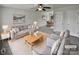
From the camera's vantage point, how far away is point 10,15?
2.28m

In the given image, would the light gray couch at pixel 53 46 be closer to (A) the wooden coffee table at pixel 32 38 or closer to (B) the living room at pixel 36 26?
(B) the living room at pixel 36 26

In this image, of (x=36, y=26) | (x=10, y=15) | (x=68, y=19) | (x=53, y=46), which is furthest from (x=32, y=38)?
(x=68, y=19)

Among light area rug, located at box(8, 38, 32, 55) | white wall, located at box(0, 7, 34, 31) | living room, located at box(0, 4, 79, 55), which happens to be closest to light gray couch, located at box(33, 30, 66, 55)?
living room, located at box(0, 4, 79, 55)

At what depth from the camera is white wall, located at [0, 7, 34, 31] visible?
2268 millimetres

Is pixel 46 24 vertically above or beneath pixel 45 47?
above

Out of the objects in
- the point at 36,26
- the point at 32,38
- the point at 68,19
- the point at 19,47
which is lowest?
the point at 19,47

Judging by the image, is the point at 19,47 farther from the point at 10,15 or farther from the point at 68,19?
the point at 68,19

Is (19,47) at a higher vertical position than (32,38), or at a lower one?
lower

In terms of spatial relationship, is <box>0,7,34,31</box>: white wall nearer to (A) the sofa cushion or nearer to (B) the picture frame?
(B) the picture frame

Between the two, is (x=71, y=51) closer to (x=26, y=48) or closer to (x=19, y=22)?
(x=26, y=48)

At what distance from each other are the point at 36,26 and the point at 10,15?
1.33 ft
